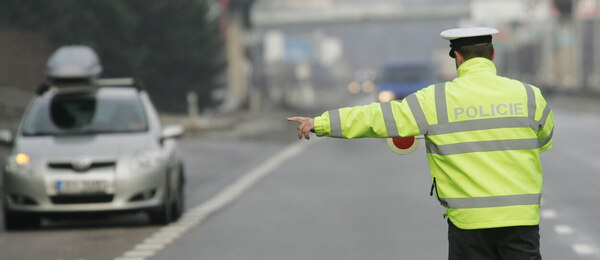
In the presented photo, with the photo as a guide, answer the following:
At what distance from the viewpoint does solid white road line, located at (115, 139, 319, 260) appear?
11.5 metres

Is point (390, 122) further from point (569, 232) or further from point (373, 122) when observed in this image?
point (569, 232)

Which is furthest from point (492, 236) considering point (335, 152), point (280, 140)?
point (280, 140)

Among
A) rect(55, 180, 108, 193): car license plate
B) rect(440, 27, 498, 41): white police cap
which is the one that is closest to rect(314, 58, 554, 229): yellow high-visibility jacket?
rect(440, 27, 498, 41): white police cap

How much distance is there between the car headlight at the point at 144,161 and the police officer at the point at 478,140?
744cm

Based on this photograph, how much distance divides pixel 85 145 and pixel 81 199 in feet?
1.98

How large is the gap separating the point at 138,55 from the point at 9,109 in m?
10.6

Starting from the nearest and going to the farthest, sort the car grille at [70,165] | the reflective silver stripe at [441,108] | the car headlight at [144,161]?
1. the reflective silver stripe at [441,108]
2. the car grille at [70,165]
3. the car headlight at [144,161]

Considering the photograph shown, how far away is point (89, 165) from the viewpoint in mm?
13000

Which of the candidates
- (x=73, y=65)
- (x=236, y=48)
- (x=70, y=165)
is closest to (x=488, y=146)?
(x=70, y=165)

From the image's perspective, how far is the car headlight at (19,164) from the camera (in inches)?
513

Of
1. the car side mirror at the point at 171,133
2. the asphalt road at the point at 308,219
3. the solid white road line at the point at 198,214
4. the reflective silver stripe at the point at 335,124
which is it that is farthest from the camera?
the car side mirror at the point at 171,133

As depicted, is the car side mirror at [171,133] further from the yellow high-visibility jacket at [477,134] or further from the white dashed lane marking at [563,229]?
the yellow high-visibility jacket at [477,134]

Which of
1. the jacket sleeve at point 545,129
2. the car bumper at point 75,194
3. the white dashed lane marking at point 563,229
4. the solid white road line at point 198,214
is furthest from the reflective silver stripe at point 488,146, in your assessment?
the car bumper at point 75,194

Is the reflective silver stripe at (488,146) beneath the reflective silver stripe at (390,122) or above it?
beneath
